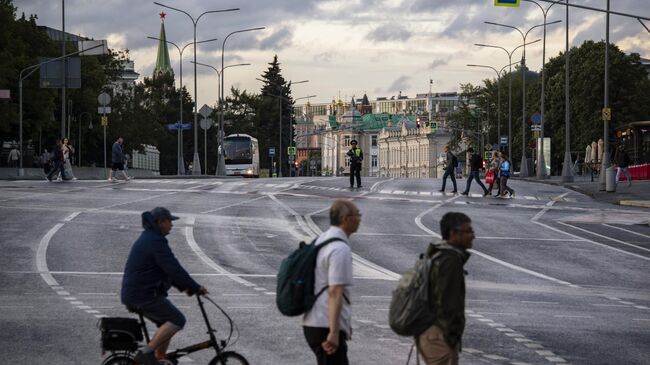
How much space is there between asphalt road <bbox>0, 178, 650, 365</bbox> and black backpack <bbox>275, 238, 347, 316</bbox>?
4299mm

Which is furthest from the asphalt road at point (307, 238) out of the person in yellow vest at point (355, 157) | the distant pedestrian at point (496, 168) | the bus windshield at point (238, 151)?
the bus windshield at point (238, 151)

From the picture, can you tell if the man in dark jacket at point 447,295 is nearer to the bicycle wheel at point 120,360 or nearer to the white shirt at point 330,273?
the white shirt at point 330,273

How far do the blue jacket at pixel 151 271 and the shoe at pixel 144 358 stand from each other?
429 millimetres

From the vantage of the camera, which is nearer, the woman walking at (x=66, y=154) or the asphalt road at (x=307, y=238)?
the asphalt road at (x=307, y=238)

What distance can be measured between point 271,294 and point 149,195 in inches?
1025

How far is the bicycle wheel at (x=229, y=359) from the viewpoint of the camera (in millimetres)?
10727

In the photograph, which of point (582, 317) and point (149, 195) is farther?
point (149, 195)

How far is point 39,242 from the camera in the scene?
2895cm

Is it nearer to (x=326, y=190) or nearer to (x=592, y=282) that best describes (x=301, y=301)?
(x=592, y=282)

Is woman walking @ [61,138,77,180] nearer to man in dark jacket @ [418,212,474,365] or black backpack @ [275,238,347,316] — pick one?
black backpack @ [275,238,347,316]

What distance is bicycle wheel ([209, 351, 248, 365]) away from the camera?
10.7 meters

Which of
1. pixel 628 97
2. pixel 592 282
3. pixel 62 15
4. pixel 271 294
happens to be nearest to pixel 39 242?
pixel 271 294

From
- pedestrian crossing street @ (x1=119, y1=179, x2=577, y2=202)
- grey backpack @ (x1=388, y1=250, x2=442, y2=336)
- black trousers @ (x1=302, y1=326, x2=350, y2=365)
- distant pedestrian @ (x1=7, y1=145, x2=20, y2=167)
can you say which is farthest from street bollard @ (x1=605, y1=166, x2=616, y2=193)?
grey backpack @ (x1=388, y1=250, x2=442, y2=336)

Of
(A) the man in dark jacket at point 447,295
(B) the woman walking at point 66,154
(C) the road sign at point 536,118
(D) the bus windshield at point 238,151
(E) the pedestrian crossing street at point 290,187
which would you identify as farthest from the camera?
(D) the bus windshield at point 238,151
